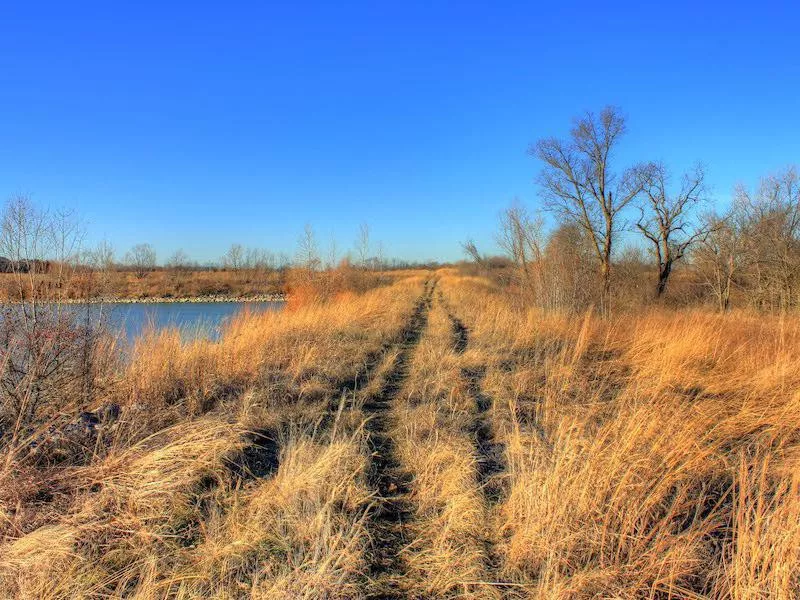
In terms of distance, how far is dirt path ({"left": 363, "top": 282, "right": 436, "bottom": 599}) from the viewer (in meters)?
2.44

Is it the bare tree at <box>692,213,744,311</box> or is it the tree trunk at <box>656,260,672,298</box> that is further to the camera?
the tree trunk at <box>656,260,672,298</box>

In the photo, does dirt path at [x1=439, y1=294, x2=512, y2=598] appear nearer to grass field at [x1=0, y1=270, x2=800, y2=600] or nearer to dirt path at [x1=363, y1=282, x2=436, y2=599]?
grass field at [x1=0, y1=270, x2=800, y2=600]

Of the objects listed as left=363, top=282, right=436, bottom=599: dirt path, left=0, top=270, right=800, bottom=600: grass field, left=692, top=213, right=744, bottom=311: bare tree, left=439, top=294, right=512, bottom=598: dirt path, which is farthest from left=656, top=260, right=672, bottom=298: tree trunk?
left=363, top=282, right=436, bottom=599: dirt path

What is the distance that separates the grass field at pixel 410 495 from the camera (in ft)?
7.37

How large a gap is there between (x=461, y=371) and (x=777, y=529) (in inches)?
198

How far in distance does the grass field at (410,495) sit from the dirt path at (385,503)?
0.7 inches

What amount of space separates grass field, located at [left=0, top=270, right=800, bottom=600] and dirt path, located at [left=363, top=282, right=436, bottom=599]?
0.02 meters

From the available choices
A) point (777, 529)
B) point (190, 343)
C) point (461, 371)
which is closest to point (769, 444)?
point (777, 529)

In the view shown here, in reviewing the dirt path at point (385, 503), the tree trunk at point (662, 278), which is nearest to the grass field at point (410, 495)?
the dirt path at point (385, 503)

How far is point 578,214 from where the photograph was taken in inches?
923

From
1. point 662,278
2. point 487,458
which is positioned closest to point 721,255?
point 662,278

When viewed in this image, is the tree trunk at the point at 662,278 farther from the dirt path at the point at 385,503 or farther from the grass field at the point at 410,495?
the dirt path at the point at 385,503

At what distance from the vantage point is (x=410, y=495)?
10.9ft

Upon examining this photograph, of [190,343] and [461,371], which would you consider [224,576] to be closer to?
[461,371]
